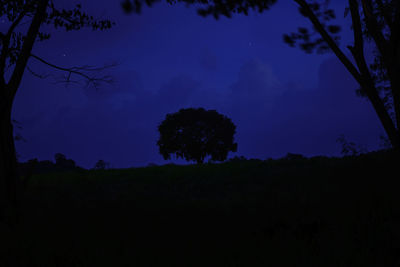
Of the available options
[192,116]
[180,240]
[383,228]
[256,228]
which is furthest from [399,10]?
[192,116]

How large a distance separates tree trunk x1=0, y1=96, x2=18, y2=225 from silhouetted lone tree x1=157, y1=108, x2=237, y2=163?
3677 cm

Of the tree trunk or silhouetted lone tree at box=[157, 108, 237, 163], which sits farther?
silhouetted lone tree at box=[157, 108, 237, 163]

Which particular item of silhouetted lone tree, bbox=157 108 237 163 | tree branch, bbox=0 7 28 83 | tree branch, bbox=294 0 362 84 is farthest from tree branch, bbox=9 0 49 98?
silhouetted lone tree, bbox=157 108 237 163

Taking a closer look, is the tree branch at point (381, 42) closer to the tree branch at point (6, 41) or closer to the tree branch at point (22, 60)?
the tree branch at point (22, 60)

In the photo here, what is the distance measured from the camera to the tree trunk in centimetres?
738

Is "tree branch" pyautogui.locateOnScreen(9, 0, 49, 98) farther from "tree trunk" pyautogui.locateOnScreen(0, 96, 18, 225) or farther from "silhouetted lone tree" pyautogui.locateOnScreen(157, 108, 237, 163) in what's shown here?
"silhouetted lone tree" pyautogui.locateOnScreen(157, 108, 237, 163)

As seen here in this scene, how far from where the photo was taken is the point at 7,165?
7.44 meters

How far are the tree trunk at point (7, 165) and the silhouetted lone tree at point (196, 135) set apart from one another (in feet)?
121

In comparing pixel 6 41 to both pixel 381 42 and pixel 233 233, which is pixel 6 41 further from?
pixel 381 42

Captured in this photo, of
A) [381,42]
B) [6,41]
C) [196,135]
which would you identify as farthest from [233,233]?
[196,135]

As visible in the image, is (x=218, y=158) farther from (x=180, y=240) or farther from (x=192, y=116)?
(x=180, y=240)

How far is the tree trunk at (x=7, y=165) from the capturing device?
7.38 metres

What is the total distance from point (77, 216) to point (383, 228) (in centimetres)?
674

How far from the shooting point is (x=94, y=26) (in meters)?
9.55
